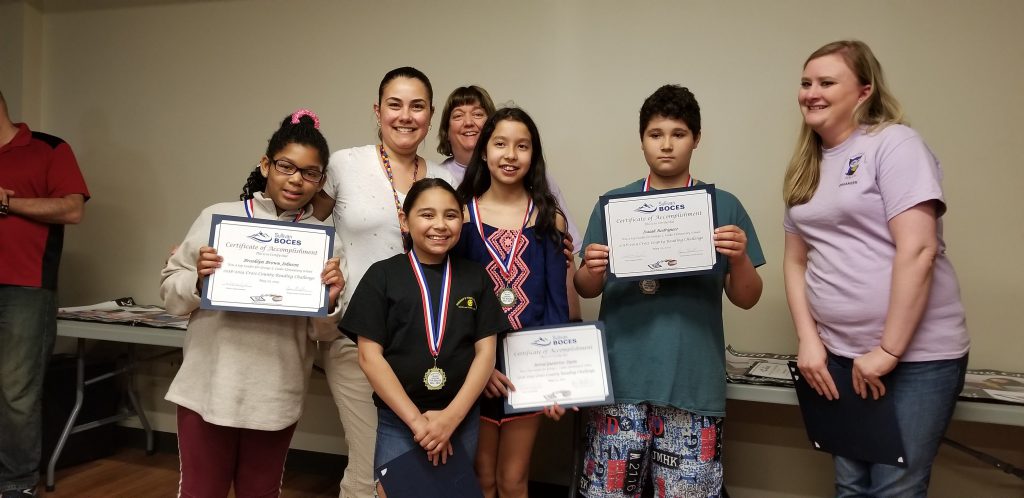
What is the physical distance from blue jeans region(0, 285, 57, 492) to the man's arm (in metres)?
0.34

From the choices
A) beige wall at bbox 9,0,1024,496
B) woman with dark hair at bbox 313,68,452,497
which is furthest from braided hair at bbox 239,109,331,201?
beige wall at bbox 9,0,1024,496

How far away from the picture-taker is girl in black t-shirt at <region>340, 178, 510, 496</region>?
6.01 ft

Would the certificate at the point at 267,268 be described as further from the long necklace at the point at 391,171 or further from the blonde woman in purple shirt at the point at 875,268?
the blonde woman in purple shirt at the point at 875,268

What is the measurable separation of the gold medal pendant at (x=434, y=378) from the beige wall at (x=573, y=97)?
1551 millimetres

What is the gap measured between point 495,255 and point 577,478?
48.3 inches

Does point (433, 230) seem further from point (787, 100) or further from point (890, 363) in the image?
point (787, 100)

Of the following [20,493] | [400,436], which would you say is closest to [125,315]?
[20,493]

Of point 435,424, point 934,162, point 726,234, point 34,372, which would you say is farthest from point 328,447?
point 934,162

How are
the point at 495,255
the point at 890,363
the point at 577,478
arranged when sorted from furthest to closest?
1. the point at 577,478
2. the point at 495,255
3. the point at 890,363

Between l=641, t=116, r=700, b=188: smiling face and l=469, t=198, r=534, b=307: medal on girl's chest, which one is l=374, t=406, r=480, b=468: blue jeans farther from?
l=641, t=116, r=700, b=188: smiling face

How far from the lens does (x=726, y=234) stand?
192 cm

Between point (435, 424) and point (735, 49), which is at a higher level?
point (735, 49)

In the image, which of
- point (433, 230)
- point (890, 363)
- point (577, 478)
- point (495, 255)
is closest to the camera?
point (890, 363)

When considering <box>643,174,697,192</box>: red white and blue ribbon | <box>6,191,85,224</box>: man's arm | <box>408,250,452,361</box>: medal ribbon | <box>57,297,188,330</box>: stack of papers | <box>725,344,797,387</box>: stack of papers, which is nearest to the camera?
<box>408,250,452,361</box>: medal ribbon
